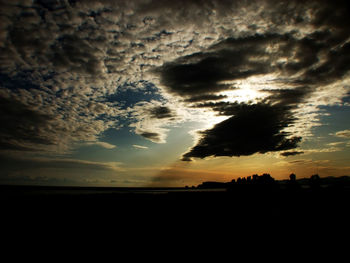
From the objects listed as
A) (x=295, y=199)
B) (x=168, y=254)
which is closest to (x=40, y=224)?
(x=168, y=254)

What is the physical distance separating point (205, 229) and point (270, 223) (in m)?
3.99

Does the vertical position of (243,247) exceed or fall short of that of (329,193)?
it falls short

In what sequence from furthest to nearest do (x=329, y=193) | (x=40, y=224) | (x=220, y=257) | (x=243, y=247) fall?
(x=329, y=193), (x=40, y=224), (x=243, y=247), (x=220, y=257)

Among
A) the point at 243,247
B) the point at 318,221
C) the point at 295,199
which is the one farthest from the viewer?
the point at 295,199

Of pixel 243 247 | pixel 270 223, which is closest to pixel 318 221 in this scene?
pixel 270 223

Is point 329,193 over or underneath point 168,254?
over

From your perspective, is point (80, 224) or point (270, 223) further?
point (80, 224)

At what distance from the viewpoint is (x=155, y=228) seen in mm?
10484

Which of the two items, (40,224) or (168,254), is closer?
(168,254)

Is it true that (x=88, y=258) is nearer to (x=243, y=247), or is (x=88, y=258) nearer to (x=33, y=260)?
(x=33, y=260)

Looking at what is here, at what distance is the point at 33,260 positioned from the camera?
682 cm

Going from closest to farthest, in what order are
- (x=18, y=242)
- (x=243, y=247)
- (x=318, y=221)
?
(x=243, y=247) < (x=18, y=242) < (x=318, y=221)

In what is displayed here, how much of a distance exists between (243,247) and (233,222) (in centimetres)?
391

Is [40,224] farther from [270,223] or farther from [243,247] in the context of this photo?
[270,223]
